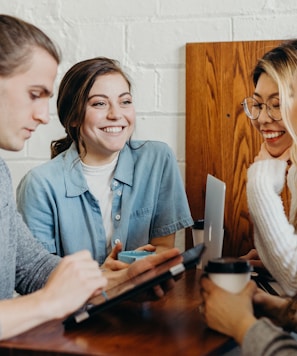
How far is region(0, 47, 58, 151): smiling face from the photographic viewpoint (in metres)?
1.18

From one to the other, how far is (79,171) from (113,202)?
4.7 inches

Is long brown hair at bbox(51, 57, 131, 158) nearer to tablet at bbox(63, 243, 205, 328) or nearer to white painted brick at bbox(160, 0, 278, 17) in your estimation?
white painted brick at bbox(160, 0, 278, 17)

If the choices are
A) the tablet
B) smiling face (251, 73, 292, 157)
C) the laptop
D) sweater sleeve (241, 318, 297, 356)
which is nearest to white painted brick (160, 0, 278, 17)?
smiling face (251, 73, 292, 157)

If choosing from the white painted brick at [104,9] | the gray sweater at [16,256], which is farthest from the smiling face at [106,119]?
the gray sweater at [16,256]

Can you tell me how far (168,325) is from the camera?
102cm

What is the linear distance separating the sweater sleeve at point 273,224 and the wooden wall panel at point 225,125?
307 millimetres

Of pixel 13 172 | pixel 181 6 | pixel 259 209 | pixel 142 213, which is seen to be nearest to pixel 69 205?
pixel 142 213

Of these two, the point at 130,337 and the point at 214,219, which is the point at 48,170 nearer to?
the point at 214,219

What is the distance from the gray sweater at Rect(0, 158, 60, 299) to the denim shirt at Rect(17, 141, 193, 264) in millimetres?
335

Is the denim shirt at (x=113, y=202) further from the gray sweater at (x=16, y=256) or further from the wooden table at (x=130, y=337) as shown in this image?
the wooden table at (x=130, y=337)

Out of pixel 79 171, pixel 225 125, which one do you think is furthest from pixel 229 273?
pixel 225 125

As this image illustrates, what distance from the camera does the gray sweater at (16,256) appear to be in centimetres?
126

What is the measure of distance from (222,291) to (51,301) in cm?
25

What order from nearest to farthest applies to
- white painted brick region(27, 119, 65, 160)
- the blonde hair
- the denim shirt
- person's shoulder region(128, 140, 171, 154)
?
the blonde hair < the denim shirt < person's shoulder region(128, 140, 171, 154) < white painted brick region(27, 119, 65, 160)
